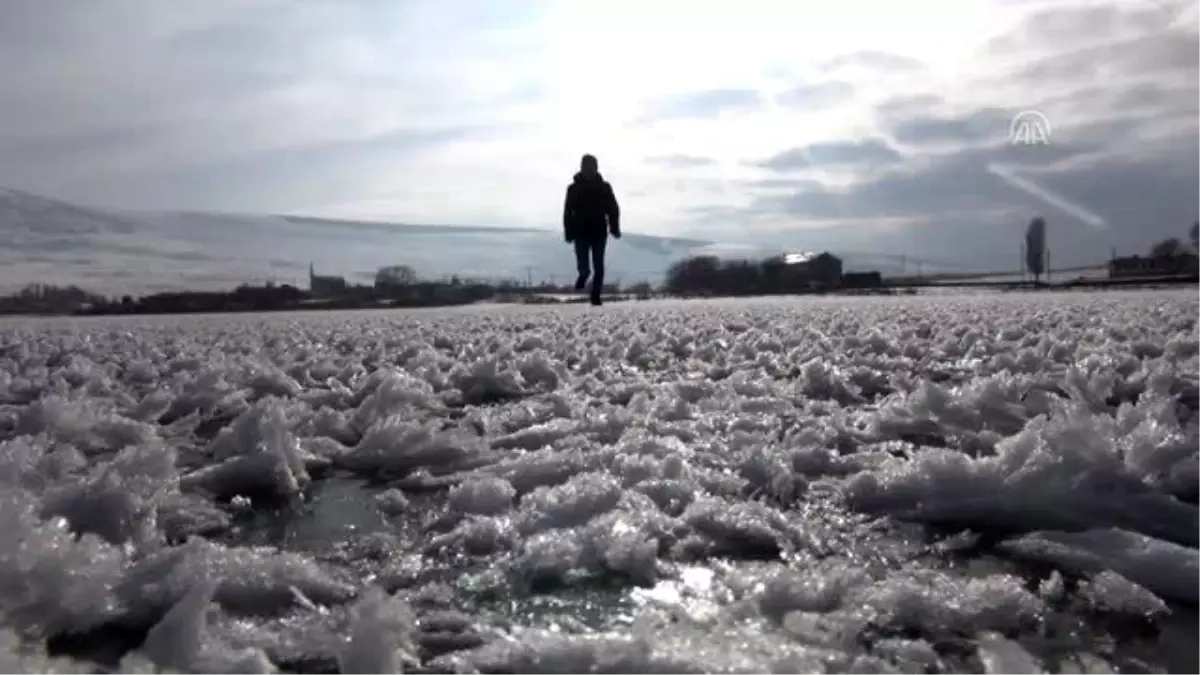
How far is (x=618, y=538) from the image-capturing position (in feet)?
8.30

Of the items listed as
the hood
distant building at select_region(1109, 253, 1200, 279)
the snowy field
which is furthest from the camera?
distant building at select_region(1109, 253, 1200, 279)

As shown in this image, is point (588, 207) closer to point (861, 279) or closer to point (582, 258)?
point (582, 258)

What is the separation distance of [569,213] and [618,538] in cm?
441

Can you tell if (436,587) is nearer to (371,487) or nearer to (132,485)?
(132,485)

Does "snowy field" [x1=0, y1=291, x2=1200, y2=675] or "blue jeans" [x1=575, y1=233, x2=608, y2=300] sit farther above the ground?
"blue jeans" [x1=575, y1=233, x2=608, y2=300]

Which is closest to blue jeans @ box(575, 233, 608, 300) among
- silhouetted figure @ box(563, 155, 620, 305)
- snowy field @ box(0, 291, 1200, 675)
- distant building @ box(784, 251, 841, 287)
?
silhouetted figure @ box(563, 155, 620, 305)

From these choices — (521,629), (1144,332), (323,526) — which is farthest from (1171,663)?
(1144,332)

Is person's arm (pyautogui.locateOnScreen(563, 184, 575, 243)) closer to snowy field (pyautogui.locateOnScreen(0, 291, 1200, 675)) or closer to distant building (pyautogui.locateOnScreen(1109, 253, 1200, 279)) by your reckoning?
snowy field (pyautogui.locateOnScreen(0, 291, 1200, 675))

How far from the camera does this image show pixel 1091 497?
284 cm

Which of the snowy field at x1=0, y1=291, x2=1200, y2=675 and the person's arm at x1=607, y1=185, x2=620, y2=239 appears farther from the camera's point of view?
the person's arm at x1=607, y1=185, x2=620, y2=239

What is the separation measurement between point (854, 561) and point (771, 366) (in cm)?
558

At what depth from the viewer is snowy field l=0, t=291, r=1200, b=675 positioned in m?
1.93

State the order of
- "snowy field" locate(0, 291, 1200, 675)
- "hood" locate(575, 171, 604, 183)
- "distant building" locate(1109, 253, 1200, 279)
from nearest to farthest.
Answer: "snowy field" locate(0, 291, 1200, 675) < "hood" locate(575, 171, 604, 183) < "distant building" locate(1109, 253, 1200, 279)

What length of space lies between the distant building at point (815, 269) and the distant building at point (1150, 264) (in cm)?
1690
